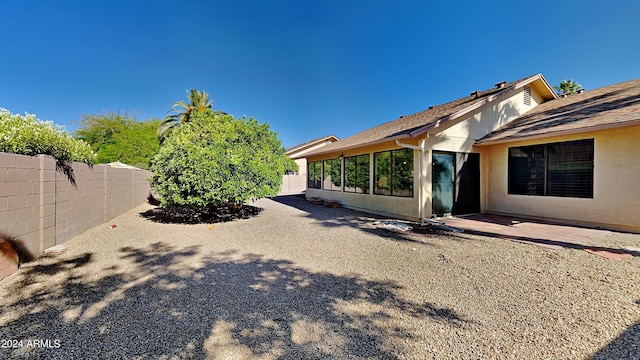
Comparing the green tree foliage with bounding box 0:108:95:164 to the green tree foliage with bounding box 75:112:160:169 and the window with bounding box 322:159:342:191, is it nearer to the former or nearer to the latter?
the window with bounding box 322:159:342:191

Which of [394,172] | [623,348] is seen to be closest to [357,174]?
[394,172]

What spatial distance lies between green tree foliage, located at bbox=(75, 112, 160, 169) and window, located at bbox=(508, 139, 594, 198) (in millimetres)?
25459

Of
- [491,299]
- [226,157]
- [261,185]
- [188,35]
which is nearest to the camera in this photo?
[491,299]

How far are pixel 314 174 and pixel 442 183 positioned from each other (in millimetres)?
8156

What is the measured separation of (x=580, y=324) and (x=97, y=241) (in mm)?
8103

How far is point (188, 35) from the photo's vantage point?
1170 cm

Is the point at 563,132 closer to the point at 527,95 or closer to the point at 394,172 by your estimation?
the point at 527,95

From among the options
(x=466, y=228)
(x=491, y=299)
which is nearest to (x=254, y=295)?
(x=491, y=299)

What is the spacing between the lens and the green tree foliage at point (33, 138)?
173 inches

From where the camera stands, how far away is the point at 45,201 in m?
4.64

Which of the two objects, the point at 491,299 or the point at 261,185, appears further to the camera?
the point at 261,185

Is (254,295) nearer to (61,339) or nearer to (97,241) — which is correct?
(61,339)

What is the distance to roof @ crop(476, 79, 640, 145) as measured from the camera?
624 cm

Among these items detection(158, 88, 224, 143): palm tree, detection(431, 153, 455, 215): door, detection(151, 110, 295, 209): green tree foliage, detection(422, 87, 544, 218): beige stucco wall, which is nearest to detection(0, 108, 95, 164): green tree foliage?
detection(151, 110, 295, 209): green tree foliage
